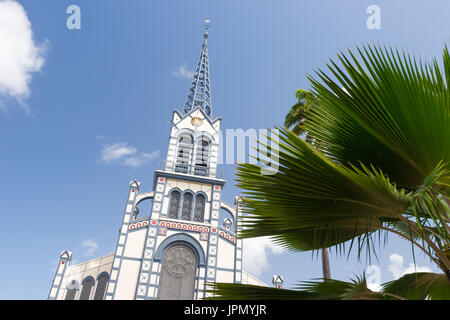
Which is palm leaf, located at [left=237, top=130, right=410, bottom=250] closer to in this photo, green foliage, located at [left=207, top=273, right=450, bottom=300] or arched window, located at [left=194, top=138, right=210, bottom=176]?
green foliage, located at [left=207, top=273, right=450, bottom=300]

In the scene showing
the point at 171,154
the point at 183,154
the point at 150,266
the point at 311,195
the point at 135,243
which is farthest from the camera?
the point at 183,154

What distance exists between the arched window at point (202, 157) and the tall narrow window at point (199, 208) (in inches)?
83.5

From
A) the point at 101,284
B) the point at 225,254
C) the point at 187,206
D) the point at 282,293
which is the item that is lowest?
the point at 282,293

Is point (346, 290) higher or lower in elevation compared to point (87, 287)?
lower

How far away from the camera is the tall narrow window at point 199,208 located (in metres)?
25.1

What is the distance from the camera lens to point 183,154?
2767 centimetres

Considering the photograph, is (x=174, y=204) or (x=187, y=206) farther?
(x=187, y=206)

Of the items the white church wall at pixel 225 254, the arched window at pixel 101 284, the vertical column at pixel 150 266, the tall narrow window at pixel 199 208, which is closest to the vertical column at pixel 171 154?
the vertical column at pixel 150 266

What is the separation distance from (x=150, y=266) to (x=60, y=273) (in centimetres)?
615

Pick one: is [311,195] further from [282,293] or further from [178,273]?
[178,273]

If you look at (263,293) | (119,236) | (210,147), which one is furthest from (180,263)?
(263,293)

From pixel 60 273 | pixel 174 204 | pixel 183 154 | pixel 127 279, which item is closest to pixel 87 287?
pixel 60 273

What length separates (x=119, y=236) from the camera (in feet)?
76.3
